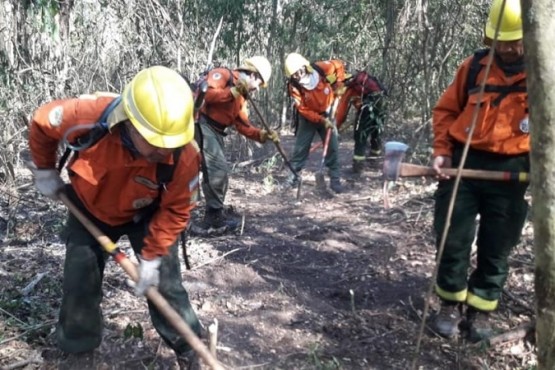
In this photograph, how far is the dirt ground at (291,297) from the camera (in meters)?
3.57

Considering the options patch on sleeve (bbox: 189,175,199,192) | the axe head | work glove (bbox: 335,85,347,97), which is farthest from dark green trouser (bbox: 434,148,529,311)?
work glove (bbox: 335,85,347,97)

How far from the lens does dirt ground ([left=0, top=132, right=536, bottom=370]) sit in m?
3.57

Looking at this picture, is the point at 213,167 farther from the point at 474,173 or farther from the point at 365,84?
the point at 365,84

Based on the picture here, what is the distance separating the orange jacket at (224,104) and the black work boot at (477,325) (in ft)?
11.0

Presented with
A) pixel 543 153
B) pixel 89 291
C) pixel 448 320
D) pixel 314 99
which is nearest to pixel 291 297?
pixel 448 320

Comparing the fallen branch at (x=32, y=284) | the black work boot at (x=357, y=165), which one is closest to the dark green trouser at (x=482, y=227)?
the fallen branch at (x=32, y=284)

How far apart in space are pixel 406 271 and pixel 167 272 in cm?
219

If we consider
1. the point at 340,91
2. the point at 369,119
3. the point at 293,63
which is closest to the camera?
the point at 293,63

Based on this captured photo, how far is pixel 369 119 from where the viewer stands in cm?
916

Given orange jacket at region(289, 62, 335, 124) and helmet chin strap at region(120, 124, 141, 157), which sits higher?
helmet chin strap at region(120, 124, 141, 157)

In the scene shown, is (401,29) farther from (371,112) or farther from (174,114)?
(174,114)

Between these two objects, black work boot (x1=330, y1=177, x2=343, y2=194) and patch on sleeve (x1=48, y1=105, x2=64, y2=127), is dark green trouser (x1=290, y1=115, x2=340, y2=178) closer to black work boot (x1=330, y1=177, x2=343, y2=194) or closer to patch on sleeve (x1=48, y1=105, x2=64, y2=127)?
black work boot (x1=330, y1=177, x2=343, y2=194)

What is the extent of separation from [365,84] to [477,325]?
5.76 metres

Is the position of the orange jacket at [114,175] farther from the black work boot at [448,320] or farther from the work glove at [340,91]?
the work glove at [340,91]
